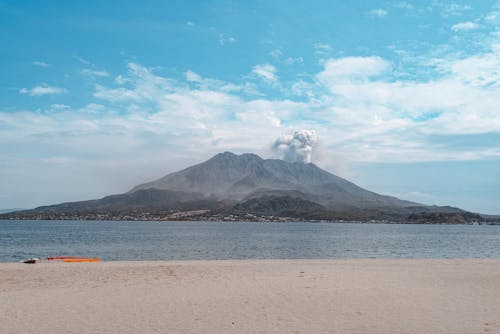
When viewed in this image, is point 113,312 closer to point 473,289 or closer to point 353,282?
point 353,282

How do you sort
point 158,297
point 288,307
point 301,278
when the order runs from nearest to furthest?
point 288,307
point 158,297
point 301,278

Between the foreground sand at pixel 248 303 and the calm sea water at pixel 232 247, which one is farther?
the calm sea water at pixel 232 247

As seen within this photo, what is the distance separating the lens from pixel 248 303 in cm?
1514

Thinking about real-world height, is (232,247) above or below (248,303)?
below

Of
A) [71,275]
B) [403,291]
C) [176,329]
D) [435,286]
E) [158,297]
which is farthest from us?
[71,275]

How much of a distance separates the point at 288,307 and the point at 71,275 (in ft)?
45.1

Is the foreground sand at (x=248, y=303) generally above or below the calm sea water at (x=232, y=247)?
above

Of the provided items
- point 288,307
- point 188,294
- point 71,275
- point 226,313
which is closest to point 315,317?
point 288,307

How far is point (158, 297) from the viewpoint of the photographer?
16328 mm

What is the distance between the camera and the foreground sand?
12.1 meters

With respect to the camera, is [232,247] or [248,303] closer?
[248,303]

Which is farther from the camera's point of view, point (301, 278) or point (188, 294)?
point (301, 278)

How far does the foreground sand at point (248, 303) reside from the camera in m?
12.1

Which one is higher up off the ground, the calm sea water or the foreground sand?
the foreground sand
